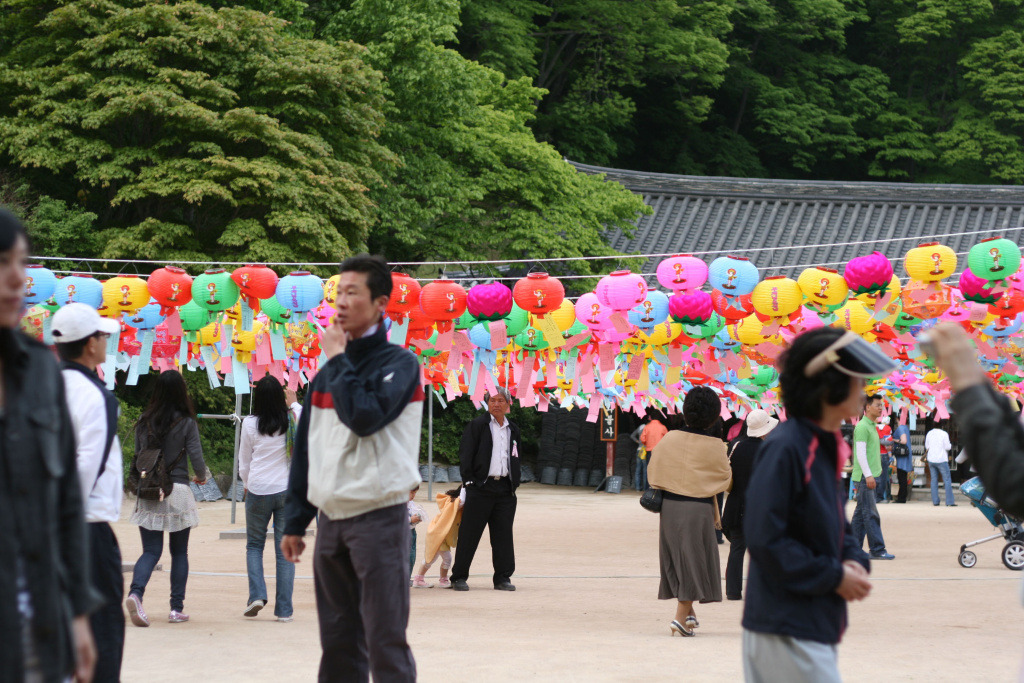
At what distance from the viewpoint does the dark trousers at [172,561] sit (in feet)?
24.1

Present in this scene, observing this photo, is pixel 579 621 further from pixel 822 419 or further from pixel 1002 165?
pixel 1002 165

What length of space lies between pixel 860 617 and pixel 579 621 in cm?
208

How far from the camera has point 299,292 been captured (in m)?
8.77

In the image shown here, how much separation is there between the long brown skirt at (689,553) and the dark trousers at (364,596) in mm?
3501

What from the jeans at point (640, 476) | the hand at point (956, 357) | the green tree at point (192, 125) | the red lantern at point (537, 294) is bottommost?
the jeans at point (640, 476)

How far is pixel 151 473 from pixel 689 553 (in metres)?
3.68

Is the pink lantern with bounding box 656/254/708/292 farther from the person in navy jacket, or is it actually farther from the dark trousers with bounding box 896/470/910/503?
the dark trousers with bounding box 896/470/910/503

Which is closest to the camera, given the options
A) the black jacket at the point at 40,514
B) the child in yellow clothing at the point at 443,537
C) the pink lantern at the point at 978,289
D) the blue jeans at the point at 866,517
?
the black jacket at the point at 40,514

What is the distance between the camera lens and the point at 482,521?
9812 millimetres

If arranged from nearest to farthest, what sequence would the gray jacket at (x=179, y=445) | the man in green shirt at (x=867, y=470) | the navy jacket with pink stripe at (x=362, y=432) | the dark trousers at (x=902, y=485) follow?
the navy jacket with pink stripe at (x=362, y=432) < the gray jacket at (x=179, y=445) < the man in green shirt at (x=867, y=470) < the dark trousers at (x=902, y=485)

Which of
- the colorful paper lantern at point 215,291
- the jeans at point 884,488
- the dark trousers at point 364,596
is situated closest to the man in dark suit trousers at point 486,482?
the colorful paper lantern at point 215,291

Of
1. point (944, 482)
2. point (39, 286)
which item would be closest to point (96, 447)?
point (39, 286)

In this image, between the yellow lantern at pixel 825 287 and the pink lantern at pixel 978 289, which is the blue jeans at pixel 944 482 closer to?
the pink lantern at pixel 978 289

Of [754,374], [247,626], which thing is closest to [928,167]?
[754,374]
